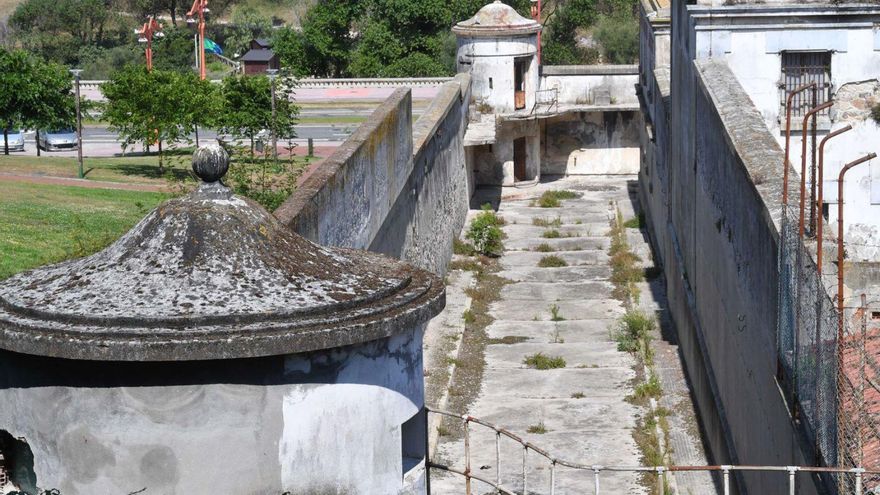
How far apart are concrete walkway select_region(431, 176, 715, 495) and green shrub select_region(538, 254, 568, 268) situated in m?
0.19

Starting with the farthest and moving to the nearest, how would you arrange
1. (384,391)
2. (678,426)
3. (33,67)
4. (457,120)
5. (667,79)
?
(33,67) < (457,120) < (667,79) < (678,426) < (384,391)

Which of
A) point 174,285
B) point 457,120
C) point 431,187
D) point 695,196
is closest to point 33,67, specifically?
point 457,120

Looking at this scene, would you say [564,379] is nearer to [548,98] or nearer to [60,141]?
[548,98]

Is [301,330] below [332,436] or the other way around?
the other way around

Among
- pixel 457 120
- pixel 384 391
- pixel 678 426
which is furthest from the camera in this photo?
pixel 457 120

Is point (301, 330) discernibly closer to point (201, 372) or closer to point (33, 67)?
point (201, 372)

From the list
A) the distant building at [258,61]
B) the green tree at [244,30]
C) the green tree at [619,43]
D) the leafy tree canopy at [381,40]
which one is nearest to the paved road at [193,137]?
the leafy tree canopy at [381,40]

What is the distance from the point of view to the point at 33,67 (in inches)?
1304

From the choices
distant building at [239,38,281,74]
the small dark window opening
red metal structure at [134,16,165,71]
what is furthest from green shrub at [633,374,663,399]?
distant building at [239,38,281,74]

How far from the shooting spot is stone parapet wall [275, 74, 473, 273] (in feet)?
44.4

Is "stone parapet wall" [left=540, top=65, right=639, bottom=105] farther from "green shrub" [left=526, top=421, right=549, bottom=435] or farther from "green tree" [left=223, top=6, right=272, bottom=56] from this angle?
"green tree" [left=223, top=6, right=272, bottom=56]

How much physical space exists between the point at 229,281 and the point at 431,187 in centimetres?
1993

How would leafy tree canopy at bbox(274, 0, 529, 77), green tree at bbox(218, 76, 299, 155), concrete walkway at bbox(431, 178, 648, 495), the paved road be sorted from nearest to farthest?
1. concrete walkway at bbox(431, 178, 648, 495)
2. green tree at bbox(218, 76, 299, 155)
3. the paved road
4. leafy tree canopy at bbox(274, 0, 529, 77)

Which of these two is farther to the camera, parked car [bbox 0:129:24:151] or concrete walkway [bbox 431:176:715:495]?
parked car [bbox 0:129:24:151]
